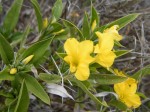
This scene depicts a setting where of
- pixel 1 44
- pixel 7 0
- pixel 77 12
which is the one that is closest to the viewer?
pixel 1 44

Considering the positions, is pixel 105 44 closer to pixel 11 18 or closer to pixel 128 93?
pixel 128 93

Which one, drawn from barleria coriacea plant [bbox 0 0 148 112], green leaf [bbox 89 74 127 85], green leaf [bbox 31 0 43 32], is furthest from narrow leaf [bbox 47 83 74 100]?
green leaf [bbox 31 0 43 32]

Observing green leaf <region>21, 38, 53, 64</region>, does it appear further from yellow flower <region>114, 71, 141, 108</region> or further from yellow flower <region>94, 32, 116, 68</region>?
yellow flower <region>114, 71, 141, 108</region>

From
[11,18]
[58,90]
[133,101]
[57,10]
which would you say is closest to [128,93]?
[133,101]

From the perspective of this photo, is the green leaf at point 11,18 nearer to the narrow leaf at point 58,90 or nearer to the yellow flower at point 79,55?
the narrow leaf at point 58,90

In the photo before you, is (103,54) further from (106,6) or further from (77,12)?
(77,12)

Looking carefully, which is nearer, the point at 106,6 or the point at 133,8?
the point at 106,6

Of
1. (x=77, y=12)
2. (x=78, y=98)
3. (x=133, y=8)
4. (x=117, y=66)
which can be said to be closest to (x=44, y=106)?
(x=78, y=98)

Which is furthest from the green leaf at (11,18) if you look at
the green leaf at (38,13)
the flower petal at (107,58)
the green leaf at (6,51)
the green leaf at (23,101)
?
the flower petal at (107,58)

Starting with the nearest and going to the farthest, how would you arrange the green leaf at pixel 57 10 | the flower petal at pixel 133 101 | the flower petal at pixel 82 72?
the flower petal at pixel 82 72 < the flower petal at pixel 133 101 < the green leaf at pixel 57 10
